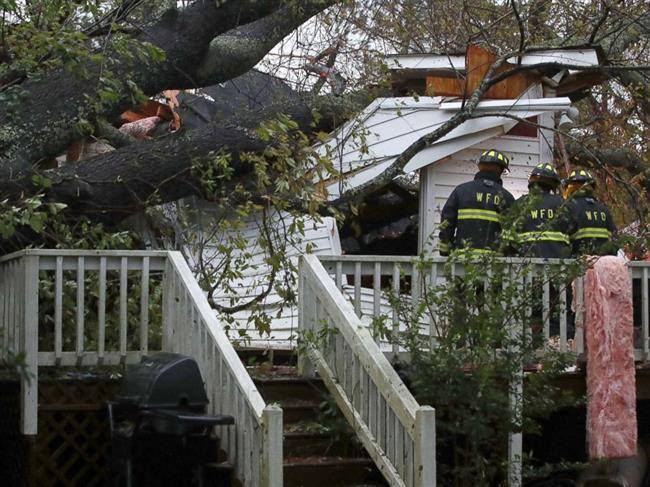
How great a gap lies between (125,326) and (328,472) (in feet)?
5.75

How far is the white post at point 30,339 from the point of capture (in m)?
8.02

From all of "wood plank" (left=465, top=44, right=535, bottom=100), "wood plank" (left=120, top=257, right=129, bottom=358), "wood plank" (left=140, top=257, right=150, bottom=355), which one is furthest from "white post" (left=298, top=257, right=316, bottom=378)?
"wood plank" (left=465, top=44, right=535, bottom=100)

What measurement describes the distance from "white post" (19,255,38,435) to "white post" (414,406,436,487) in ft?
8.53

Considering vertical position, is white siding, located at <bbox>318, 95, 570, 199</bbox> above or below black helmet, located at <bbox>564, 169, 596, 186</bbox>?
above

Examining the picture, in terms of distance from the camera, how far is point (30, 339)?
8.09 m

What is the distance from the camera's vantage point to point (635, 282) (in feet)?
31.4

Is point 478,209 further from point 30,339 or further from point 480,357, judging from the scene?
point 30,339

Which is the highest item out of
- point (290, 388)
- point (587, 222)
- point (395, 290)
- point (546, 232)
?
point (587, 222)

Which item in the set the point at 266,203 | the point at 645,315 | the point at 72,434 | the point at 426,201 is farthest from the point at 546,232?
the point at 72,434

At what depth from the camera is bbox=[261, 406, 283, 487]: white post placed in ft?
23.1

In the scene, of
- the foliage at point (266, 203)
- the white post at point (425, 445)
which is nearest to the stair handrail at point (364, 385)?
the white post at point (425, 445)

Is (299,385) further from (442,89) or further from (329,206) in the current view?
(442,89)

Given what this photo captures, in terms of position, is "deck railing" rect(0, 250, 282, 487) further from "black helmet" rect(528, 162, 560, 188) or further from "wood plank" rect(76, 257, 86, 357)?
"black helmet" rect(528, 162, 560, 188)

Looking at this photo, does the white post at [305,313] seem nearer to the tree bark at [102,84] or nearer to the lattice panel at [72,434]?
the lattice panel at [72,434]
